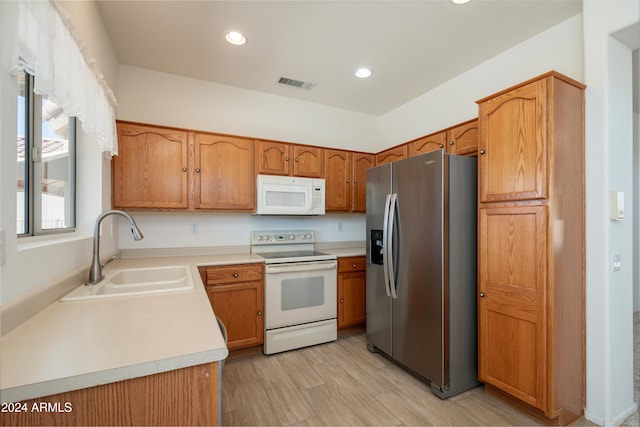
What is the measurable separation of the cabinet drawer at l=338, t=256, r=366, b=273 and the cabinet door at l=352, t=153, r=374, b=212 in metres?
0.63

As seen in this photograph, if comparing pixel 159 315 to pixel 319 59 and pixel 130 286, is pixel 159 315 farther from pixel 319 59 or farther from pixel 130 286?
pixel 319 59

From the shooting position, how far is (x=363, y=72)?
2816mm

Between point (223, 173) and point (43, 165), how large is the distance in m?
1.38

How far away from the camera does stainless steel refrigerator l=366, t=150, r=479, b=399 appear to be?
2006 mm

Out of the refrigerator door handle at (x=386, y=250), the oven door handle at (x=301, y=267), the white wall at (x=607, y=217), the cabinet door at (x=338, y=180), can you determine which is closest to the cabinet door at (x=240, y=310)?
the oven door handle at (x=301, y=267)

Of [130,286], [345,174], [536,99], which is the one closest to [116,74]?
[130,286]

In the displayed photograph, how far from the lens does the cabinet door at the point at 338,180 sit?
10.7ft

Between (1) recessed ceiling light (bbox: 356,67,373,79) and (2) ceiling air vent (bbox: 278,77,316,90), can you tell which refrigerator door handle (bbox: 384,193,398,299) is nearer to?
(1) recessed ceiling light (bbox: 356,67,373,79)

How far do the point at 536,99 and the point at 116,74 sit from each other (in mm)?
3287

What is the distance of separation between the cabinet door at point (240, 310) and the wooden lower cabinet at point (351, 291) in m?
0.85

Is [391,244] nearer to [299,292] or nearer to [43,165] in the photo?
[299,292]

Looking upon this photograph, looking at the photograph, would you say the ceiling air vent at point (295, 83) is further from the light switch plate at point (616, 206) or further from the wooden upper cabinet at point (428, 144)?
the light switch plate at point (616, 206)

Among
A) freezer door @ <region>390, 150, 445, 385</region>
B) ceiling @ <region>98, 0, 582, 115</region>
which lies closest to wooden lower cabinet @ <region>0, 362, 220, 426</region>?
freezer door @ <region>390, 150, 445, 385</region>

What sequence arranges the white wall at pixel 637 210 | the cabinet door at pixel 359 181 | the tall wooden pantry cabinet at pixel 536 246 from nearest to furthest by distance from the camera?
the tall wooden pantry cabinet at pixel 536 246
the cabinet door at pixel 359 181
the white wall at pixel 637 210
